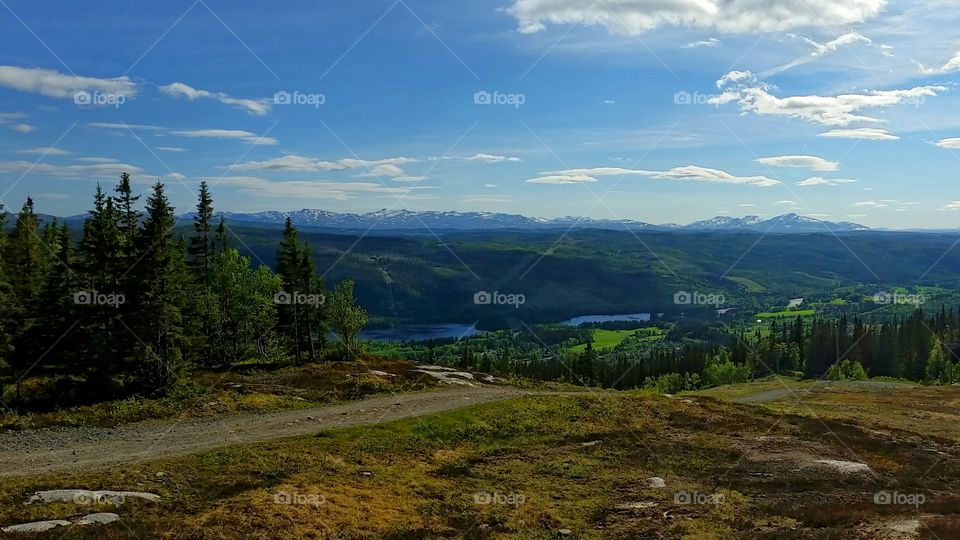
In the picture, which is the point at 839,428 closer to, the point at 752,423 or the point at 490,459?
the point at 752,423

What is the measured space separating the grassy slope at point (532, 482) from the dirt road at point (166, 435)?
261 cm

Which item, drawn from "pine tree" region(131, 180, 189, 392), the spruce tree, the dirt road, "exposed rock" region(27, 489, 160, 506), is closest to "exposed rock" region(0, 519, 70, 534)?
"exposed rock" region(27, 489, 160, 506)

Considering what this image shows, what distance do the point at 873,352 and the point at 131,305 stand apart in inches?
7272

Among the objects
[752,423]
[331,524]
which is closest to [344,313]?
[752,423]

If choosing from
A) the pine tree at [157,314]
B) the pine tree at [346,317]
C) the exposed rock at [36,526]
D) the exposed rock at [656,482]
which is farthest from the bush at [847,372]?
the exposed rock at [36,526]

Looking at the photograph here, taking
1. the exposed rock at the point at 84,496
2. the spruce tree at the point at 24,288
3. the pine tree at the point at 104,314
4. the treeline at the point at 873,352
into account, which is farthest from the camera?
the treeline at the point at 873,352

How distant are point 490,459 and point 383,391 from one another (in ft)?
75.2

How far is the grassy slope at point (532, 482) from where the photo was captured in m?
24.8

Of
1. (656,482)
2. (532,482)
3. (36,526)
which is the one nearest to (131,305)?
(36,526)

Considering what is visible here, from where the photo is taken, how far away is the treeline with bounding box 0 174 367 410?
173 ft

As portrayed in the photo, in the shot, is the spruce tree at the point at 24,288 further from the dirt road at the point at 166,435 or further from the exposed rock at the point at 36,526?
the exposed rock at the point at 36,526

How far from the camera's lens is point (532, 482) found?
3256cm

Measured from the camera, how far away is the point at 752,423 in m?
51.0

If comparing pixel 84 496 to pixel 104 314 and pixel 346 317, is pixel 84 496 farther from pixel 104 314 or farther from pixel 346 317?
pixel 346 317
